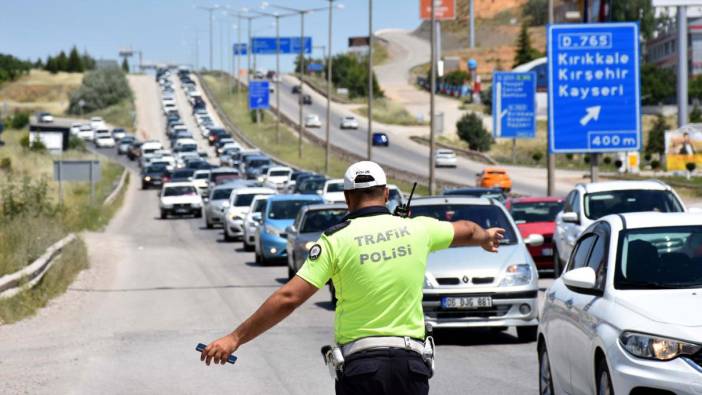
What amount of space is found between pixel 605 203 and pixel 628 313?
14243 mm

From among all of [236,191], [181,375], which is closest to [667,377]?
[181,375]

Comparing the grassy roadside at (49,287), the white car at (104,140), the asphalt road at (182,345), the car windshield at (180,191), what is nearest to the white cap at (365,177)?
the asphalt road at (182,345)

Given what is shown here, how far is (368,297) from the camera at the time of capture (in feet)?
19.4

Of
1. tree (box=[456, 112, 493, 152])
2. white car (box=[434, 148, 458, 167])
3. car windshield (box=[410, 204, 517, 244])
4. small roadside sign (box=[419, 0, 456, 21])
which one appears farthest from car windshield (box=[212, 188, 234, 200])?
small roadside sign (box=[419, 0, 456, 21])

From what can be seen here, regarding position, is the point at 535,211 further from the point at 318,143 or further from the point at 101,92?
the point at 101,92

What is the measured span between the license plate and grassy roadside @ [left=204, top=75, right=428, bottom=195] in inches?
1792

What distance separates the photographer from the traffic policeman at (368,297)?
19.0 feet

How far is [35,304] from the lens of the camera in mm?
20172

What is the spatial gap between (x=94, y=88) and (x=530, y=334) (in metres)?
163

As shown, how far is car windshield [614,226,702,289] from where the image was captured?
8.48 m

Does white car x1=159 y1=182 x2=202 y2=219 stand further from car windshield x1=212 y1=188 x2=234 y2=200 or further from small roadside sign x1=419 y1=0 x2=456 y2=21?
small roadside sign x1=419 y1=0 x2=456 y2=21

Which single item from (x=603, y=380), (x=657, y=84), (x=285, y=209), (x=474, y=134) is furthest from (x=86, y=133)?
(x=603, y=380)

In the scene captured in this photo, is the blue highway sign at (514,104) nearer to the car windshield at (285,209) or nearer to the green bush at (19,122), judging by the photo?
the car windshield at (285,209)

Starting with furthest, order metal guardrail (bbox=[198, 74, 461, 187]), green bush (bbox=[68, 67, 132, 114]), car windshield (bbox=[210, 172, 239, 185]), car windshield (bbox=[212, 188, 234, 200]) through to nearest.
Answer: green bush (bbox=[68, 67, 132, 114]) → metal guardrail (bbox=[198, 74, 461, 187]) → car windshield (bbox=[210, 172, 239, 185]) → car windshield (bbox=[212, 188, 234, 200])
